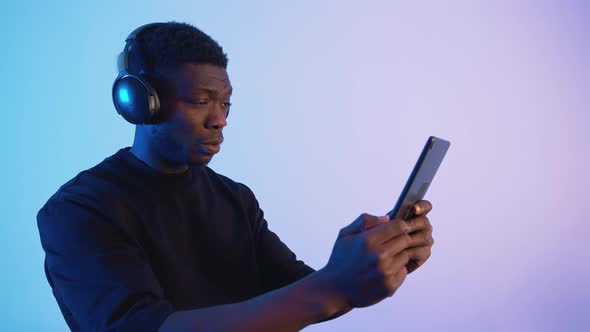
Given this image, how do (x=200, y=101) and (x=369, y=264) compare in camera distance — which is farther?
(x=200, y=101)

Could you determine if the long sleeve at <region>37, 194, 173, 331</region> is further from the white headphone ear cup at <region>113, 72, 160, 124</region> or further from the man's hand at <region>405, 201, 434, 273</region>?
the man's hand at <region>405, 201, 434, 273</region>

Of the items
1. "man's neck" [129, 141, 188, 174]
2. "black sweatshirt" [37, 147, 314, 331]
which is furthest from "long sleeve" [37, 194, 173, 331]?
"man's neck" [129, 141, 188, 174]

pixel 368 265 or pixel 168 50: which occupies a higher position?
pixel 168 50

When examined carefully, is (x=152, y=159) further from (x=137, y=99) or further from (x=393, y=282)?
(x=393, y=282)

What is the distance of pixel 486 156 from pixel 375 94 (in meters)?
0.51

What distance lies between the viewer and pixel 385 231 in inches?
25.1

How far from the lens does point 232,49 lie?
6.56 feet

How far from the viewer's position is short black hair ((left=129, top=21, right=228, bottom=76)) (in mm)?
971

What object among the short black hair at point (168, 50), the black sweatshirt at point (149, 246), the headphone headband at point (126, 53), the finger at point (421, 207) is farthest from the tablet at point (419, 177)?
the headphone headband at point (126, 53)

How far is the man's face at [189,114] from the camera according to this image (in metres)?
0.96

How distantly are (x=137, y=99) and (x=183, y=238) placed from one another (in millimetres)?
261

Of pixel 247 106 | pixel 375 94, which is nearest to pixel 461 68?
pixel 375 94

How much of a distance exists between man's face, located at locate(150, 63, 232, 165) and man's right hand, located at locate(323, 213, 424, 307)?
0.40m

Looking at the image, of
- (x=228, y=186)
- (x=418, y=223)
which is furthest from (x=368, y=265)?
(x=228, y=186)
